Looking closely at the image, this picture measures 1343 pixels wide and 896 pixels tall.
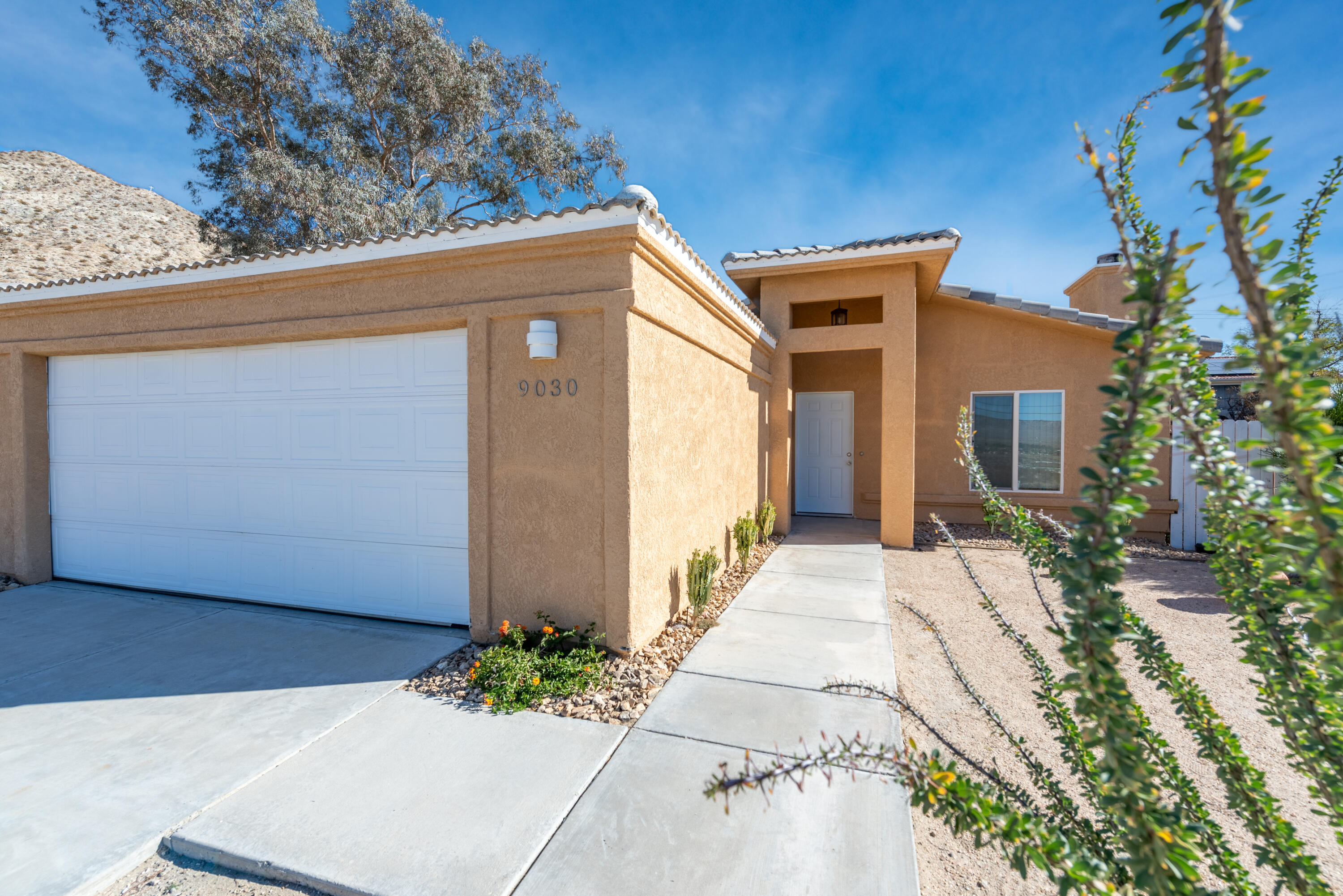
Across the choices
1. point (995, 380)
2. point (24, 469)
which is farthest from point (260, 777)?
point (995, 380)

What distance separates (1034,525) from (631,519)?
10.3 ft

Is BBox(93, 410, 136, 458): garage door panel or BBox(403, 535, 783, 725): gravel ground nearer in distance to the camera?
BBox(403, 535, 783, 725): gravel ground

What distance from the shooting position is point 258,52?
15.6 metres

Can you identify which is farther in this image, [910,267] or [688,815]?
[910,267]

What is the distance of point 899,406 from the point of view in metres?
9.28

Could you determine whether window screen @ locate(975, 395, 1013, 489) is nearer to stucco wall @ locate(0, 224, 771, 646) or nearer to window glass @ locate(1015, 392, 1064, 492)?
window glass @ locate(1015, 392, 1064, 492)

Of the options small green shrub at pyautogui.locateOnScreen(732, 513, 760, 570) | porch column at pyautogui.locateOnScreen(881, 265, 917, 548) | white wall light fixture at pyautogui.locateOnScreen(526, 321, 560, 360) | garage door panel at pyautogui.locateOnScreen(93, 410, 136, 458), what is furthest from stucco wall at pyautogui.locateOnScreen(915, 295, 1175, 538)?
garage door panel at pyautogui.locateOnScreen(93, 410, 136, 458)

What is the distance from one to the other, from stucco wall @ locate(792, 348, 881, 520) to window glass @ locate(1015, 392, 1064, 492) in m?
2.45

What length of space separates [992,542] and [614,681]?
8.12 m

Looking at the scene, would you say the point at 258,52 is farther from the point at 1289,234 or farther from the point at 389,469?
the point at 1289,234

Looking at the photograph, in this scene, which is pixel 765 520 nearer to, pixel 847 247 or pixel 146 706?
pixel 847 247

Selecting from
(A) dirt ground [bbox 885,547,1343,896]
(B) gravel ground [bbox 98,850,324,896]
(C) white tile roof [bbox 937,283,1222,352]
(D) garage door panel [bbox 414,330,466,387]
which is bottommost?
(B) gravel ground [bbox 98,850,324,896]

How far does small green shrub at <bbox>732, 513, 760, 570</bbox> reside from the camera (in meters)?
7.80

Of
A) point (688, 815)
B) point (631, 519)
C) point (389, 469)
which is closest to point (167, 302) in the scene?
point (389, 469)
